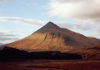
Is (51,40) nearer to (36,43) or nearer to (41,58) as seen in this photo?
(36,43)

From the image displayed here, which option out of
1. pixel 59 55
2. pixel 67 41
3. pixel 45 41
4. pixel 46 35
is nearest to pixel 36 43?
pixel 45 41

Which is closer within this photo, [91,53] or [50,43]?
[91,53]

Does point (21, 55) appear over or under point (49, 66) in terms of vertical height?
over

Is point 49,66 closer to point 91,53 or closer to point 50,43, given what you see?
point 91,53

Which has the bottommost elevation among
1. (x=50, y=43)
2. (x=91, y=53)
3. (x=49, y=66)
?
(x=49, y=66)

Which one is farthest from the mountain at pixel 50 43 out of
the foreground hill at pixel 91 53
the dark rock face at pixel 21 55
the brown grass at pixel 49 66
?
the brown grass at pixel 49 66

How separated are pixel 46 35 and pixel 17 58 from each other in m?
71.8

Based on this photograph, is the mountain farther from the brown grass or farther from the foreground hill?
the brown grass

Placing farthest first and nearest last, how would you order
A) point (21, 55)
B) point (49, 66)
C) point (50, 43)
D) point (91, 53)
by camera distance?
point (50, 43) → point (91, 53) → point (21, 55) → point (49, 66)

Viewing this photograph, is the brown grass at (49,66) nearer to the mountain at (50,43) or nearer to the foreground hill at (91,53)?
the foreground hill at (91,53)

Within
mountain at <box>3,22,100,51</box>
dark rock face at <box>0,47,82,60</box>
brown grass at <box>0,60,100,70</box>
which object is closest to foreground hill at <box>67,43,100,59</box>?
dark rock face at <box>0,47,82,60</box>

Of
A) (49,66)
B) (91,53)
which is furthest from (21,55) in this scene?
(91,53)

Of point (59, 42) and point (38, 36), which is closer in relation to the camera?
point (59, 42)

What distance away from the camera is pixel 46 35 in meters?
100
